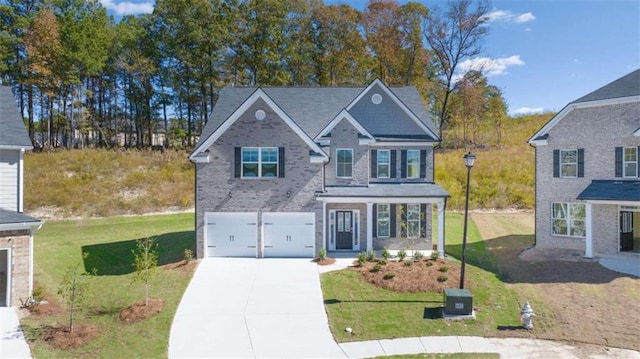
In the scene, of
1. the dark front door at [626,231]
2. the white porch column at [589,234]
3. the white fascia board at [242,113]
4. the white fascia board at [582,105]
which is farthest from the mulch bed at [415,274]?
the white fascia board at [582,105]

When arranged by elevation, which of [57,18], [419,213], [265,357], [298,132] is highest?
[57,18]

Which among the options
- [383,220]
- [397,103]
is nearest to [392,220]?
[383,220]

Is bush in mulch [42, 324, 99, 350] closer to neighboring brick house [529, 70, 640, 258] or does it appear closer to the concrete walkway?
the concrete walkway

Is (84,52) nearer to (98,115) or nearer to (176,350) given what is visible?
(98,115)

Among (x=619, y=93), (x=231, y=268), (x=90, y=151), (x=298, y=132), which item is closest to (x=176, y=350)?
(x=231, y=268)

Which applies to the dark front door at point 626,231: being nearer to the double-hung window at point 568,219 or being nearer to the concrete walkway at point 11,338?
the double-hung window at point 568,219

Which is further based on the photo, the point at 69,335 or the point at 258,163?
the point at 258,163

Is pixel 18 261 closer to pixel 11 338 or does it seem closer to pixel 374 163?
pixel 11 338
